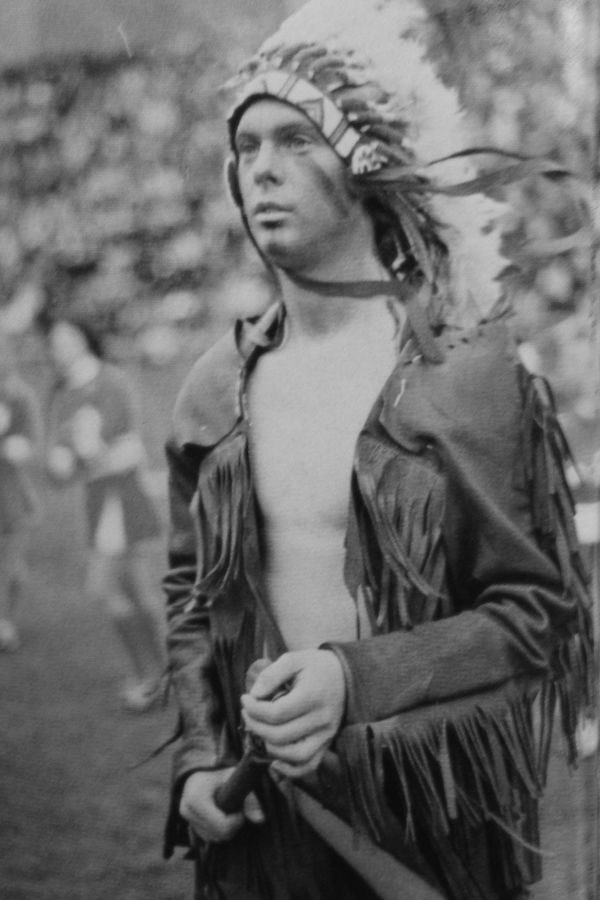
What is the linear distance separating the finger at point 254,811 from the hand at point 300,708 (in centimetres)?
9

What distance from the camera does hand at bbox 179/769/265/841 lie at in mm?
1452

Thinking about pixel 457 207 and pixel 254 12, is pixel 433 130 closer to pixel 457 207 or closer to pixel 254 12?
pixel 457 207

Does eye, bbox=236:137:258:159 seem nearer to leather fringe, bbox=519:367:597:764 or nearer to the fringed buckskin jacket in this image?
the fringed buckskin jacket

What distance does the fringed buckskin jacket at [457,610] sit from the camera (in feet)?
4.51

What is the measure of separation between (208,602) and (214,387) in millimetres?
280

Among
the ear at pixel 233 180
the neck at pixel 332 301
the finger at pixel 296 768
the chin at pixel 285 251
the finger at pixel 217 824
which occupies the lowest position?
the finger at pixel 217 824

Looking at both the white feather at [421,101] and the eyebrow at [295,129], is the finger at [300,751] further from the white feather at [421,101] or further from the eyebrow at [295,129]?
the eyebrow at [295,129]

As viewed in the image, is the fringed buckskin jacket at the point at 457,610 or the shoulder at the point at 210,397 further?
the shoulder at the point at 210,397

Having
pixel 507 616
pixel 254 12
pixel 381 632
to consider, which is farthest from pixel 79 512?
pixel 254 12

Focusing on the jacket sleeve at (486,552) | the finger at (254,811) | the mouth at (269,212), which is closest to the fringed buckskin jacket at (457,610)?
the jacket sleeve at (486,552)

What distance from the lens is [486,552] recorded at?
54.4 inches

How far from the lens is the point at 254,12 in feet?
4.68

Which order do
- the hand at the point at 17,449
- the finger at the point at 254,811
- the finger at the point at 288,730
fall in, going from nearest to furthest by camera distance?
the finger at the point at 288,730
the finger at the point at 254,811
the hand at the point at 17,449

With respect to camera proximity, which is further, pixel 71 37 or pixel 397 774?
pixel 71 37
